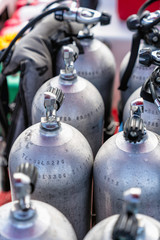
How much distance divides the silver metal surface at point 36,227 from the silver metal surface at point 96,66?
0.51 meters

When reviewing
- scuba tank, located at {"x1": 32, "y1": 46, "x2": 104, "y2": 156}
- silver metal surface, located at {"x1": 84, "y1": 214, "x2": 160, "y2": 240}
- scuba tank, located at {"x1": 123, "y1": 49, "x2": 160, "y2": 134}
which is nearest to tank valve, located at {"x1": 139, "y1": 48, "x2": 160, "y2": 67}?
scuba tank, located at {"x1": 123, "y1": 49, "x2": 160, "y2": 134}

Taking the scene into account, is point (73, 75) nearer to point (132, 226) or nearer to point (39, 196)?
point (39, 196)

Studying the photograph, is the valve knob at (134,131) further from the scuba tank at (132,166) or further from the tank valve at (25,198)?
the tank valve at (25,198)

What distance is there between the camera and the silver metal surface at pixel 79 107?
0.79m

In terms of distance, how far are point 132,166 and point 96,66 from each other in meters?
0.42

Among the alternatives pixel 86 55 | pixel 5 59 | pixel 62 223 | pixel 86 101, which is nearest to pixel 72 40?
pixel 86 55

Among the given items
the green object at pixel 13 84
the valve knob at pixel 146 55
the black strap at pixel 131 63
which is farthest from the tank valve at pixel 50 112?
the green object at pixel 13 84

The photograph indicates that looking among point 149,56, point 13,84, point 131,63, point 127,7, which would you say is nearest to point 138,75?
point 131,63

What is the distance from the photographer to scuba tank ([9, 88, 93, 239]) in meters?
0.65

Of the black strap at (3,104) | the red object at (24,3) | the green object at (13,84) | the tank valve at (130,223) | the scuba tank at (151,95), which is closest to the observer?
the tank valve at (130,223)

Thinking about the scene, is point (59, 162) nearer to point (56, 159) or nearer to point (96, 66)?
point (56, 159)

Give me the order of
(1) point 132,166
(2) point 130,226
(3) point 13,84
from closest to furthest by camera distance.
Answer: (2) point 130,226 < (1) point 132,166 < (3) point 13,84

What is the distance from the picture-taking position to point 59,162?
65 cm

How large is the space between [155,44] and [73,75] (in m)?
0.28
